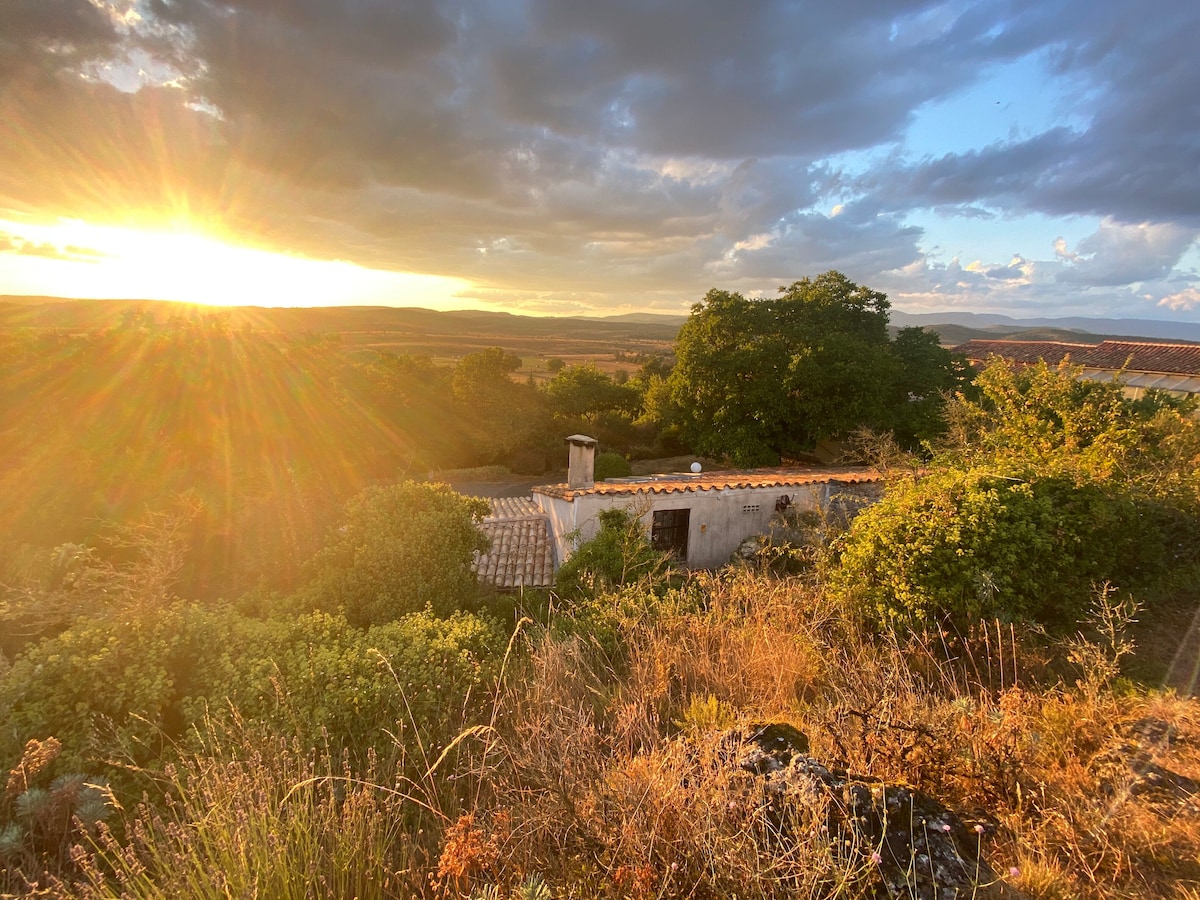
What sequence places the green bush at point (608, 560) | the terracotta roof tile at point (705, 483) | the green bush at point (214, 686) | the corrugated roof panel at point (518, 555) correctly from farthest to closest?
1. the terracotta roof tile at point (705, 483)
2. the corrugated roof panel at point (518, 555)
3. the green bush at point (608, 560)
4. the green bush at point (214, 686)

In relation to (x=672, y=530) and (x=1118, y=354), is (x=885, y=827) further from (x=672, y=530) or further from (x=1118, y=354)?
(x=1118, y=354)

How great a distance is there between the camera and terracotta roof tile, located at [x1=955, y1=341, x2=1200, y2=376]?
27473mm

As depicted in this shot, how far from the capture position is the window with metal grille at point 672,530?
11.9m

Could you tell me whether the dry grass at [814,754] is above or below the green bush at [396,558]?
above

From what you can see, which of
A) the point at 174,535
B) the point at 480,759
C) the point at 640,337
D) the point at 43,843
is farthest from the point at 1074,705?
the point at 640,337

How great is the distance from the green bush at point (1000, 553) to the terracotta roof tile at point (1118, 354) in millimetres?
22901

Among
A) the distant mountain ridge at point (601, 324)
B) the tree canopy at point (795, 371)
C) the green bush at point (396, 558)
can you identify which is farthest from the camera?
the distant mountain ridge at point (601, 324)

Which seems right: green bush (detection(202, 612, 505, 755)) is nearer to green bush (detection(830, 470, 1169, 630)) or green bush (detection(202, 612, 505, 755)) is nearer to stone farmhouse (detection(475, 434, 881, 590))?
green bush (detection(830, 470, 1169, 630))

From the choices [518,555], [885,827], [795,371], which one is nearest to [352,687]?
[885,827]

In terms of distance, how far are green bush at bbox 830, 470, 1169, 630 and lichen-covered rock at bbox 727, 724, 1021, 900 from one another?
3.12 metres

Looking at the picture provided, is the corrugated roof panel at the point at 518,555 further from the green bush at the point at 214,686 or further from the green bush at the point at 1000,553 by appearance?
the green bush at the point at 1000,553

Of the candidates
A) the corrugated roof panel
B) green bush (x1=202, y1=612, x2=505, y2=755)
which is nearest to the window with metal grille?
the corrugated roof panel

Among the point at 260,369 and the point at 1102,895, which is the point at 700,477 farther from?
the point at 260,369

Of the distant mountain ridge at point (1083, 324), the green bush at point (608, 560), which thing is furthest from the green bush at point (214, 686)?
the distant mountain ridge at point (1083, 324)
